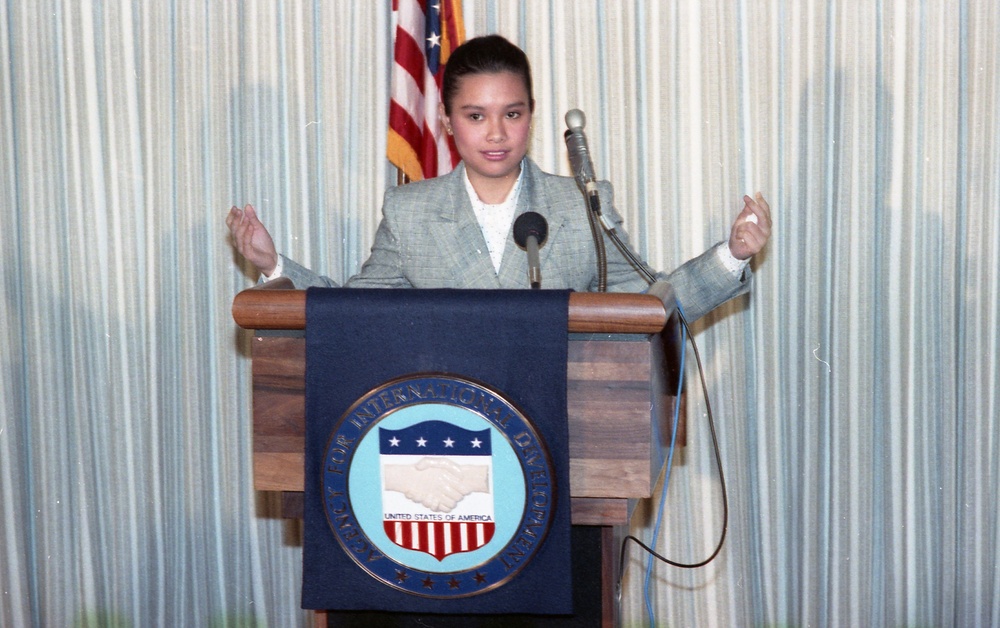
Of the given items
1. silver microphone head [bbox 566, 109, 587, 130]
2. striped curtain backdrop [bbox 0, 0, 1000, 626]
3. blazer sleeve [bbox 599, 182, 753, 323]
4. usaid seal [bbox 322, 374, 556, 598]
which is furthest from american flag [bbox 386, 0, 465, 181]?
usaid seal [bbox 322, 374, 556, 598]

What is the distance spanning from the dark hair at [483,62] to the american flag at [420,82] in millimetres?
843

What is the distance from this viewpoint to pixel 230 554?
138 inches

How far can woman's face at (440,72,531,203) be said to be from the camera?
2143 millimetres

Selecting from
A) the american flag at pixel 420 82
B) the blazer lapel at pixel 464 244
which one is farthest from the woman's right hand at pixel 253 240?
the american flag at pixel 420 82

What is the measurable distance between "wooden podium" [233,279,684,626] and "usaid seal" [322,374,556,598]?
3.5 inches

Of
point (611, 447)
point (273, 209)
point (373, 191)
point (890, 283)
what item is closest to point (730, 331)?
point (890, 283)

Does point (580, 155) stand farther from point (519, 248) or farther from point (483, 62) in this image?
point (483, 62)

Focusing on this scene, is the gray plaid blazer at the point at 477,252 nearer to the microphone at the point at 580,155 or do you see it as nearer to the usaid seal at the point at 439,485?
the microphone at the point at 580,155

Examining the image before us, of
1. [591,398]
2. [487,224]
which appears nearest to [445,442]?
[591,398]

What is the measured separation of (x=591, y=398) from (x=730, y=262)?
0.49m

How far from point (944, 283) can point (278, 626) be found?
8.11 ft

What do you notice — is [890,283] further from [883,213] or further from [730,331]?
[730,331]

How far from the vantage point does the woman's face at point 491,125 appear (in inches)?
84.4

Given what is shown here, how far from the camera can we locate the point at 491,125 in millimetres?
2135
